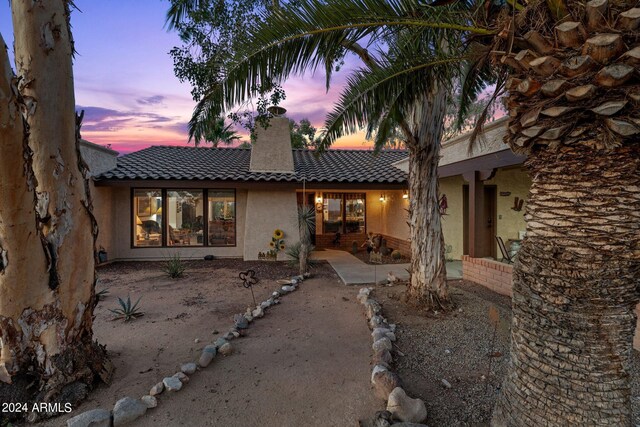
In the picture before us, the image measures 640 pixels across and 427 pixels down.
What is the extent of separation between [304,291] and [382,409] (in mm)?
4242

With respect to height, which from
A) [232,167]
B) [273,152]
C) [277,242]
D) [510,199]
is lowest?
[277,242]

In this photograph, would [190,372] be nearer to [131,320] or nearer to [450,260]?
[131,320]

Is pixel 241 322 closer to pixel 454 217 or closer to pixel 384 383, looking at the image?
pixel 384 383

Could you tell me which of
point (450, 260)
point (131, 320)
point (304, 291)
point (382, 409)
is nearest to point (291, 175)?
point (304, 291)

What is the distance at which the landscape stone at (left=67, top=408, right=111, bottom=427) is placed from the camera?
259cm

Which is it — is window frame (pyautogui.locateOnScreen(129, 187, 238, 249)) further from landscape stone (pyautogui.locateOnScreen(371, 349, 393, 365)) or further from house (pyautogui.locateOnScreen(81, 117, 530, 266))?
landscape stone (pyautogui.locateOnScreen(371, 349, 393, 365))

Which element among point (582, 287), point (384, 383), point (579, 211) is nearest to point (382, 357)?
point (384, 383)

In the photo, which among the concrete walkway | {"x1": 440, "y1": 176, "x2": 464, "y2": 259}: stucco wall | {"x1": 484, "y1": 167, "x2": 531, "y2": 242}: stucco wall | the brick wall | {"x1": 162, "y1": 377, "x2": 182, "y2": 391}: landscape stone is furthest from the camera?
{"x1": 440, "y1": 176, "x2": 464, "y2": 259}: stucco wall

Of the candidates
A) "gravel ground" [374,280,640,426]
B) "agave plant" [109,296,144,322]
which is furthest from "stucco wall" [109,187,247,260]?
"gravel ground" [374,280,640,426]

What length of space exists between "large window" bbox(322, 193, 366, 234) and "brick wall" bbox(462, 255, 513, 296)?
6636 millimetres

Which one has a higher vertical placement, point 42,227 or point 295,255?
point 42,227

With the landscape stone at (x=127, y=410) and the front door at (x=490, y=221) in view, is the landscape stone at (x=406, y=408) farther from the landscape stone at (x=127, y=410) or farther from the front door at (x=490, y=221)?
the front door at (x=490, y=221)

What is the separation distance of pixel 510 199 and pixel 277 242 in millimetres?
7288

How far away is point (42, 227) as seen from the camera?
9.89ft
